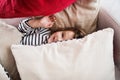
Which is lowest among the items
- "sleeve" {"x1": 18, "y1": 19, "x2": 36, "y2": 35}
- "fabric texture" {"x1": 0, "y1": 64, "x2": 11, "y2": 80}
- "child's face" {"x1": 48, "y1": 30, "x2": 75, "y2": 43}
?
"fabric texture" {"x1": 0, "y1": 64, "x2": 11, "y2": 80}

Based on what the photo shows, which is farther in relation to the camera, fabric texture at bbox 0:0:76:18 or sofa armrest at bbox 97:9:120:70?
sofa armrest at bbox 97:9:120:70

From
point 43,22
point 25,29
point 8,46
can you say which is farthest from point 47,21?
point 8,46

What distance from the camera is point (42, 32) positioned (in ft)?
3.48

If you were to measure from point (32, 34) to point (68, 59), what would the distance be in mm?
248

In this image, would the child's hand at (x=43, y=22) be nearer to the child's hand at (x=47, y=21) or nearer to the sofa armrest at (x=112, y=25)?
the child's hand at (x=47, y=21)

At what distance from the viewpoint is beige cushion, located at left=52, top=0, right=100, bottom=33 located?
1.02 metres

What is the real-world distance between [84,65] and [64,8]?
292 mm

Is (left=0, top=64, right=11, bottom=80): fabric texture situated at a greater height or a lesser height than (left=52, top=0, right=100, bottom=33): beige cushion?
lesser

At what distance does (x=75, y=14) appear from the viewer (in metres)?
1.04

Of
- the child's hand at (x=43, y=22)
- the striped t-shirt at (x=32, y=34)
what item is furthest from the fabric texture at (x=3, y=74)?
the child's hand at (x=43, y=22)

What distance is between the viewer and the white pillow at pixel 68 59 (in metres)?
0.90

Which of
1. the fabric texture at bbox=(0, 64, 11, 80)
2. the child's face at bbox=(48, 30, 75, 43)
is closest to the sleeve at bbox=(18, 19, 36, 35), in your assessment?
the child's face at bbox=(48, 30, 75, 43)

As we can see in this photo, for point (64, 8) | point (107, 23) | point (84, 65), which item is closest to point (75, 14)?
point (64, 8)

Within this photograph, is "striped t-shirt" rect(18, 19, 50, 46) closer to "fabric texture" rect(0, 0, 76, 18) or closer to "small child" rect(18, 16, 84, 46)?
"small child" rect(18, 16, 84, 46)
